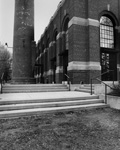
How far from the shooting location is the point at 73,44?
1166cm

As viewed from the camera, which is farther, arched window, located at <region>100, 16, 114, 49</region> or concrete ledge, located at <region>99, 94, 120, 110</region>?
arched window, located at <region>100, 16, 114, 49</region>

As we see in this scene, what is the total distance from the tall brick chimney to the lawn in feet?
36.9

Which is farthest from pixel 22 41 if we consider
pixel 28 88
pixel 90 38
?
pixel 90 38

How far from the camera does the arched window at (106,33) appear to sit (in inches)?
548

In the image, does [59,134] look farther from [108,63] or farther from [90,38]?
[108,63]

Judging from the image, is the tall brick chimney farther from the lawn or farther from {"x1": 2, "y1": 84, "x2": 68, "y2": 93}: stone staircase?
the lawn

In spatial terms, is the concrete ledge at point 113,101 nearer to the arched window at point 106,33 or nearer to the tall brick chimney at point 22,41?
the arched window at point 106,33

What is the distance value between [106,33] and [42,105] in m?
12.3

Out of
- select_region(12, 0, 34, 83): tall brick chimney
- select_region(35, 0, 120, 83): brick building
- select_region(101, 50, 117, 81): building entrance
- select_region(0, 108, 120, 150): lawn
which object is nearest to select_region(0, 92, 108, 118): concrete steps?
select_region(0, 108, 120, 150): lawn

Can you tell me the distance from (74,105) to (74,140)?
128 inches

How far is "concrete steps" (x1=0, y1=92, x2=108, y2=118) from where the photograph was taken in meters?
5.07

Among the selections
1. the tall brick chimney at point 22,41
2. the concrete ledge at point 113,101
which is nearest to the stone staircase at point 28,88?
the concrete ledge at point 113,101

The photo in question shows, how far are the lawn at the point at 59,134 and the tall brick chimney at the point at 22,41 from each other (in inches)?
442

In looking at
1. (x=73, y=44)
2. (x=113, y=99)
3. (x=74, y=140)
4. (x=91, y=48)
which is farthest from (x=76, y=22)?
(x=74, y=140)
